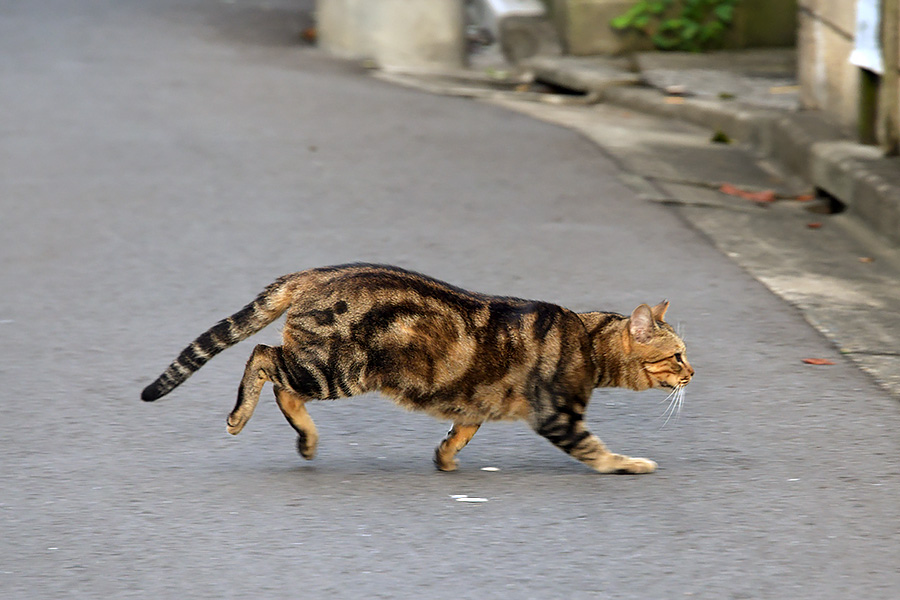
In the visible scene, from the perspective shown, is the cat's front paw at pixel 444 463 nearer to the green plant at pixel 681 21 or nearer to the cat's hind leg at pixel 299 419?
the cat's hind leg at pixel 299 419

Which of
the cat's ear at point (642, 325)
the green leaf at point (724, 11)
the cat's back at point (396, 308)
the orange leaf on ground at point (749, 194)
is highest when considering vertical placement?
the green leaf at point (724, 11)

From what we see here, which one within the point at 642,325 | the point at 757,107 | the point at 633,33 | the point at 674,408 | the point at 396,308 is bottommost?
the point at 674,408

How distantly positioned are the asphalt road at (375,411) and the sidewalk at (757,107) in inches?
47.0

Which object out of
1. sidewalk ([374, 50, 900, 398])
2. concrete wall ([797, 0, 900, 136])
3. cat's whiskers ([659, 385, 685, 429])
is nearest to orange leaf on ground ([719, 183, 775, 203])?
sidewalk ([374, 50, 900, 398])

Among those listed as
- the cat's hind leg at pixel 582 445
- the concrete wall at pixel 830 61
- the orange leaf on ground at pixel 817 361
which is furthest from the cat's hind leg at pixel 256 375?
the concrete wall at pixel 830 61

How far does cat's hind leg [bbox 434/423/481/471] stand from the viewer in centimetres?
434

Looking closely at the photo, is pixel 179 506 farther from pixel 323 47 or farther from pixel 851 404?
pixel 323 47

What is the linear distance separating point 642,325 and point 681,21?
8707 mm

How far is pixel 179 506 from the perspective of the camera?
4016 mm

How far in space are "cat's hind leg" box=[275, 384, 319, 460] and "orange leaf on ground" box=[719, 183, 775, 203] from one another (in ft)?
15.8

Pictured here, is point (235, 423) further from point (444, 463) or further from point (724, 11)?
point (724, 11)

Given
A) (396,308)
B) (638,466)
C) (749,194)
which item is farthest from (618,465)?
(749,194)

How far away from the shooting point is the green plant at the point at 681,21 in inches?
487

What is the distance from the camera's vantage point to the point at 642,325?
4.34 m
